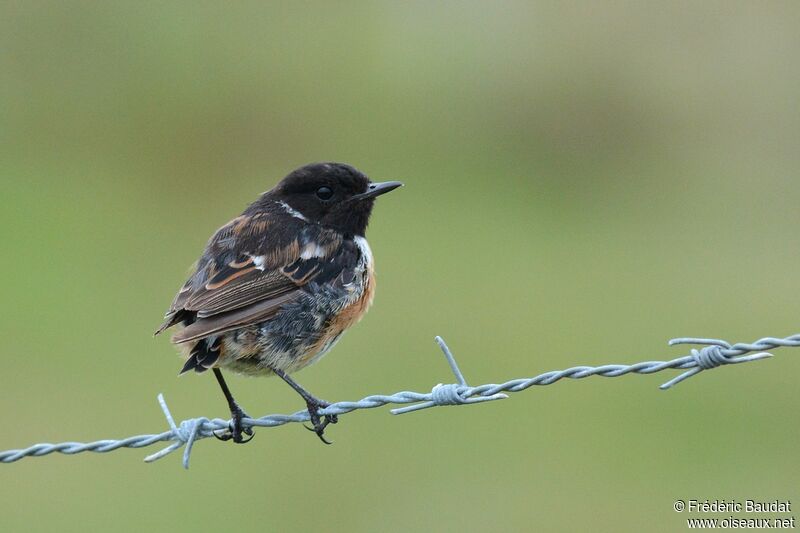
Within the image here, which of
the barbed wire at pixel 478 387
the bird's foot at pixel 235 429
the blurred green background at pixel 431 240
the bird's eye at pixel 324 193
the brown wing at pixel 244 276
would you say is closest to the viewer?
the barbed wire at pixel 478 387

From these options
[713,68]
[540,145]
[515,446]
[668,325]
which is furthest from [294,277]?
[713,68]

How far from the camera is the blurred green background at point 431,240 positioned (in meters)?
11.6

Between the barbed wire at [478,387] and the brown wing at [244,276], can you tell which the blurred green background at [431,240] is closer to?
the brown wing at [244,276]

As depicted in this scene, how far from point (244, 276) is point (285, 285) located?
24 centimetres

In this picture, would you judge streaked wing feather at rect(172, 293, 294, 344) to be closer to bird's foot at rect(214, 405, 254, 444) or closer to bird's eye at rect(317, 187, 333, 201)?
bird's foot at rect(214, 405, 254, 444)

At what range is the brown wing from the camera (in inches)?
262

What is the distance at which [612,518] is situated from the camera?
1091cm

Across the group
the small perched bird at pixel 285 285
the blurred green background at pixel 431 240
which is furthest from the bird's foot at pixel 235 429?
the blurred green background at pixel 431 240

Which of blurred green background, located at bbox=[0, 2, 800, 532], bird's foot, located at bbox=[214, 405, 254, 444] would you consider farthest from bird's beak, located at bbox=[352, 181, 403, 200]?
blurred green background, located at bbox=[0, 2, 800, 532]

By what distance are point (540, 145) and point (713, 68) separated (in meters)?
3.18

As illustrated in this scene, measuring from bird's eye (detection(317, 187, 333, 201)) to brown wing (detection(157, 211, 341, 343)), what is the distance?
28 centimetres

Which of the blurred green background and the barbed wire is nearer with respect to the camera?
the barbed wire

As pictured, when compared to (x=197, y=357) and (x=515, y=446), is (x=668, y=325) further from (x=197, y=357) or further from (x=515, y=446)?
(x=197, y=357)

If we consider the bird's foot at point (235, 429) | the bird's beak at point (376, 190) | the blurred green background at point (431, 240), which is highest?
the bird's beak at point (376, 190)
